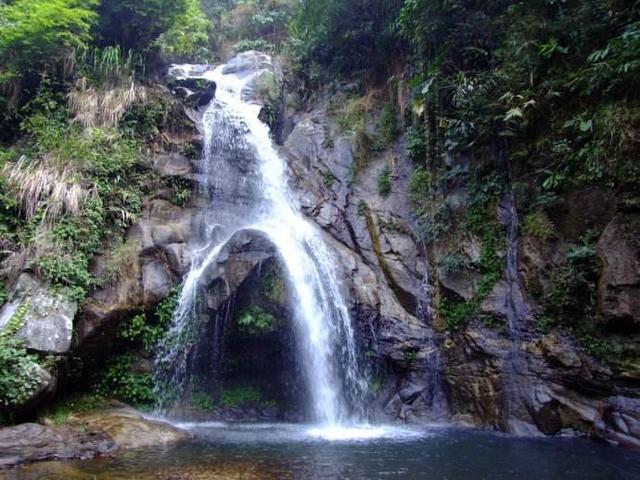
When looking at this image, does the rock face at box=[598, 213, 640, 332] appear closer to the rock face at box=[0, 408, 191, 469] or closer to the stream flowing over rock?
the stream flowing over rock

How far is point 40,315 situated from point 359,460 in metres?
5.83

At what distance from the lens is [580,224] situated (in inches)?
356

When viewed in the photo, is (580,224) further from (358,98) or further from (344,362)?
(358,98)

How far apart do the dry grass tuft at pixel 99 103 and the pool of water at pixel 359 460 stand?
8582 mm

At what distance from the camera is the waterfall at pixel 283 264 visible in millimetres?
9742

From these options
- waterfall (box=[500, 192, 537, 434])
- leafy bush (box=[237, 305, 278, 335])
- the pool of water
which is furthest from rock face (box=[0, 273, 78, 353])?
waterfall (box=[500, 192, 537, 434])

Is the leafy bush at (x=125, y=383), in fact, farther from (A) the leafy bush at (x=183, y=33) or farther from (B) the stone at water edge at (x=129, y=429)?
(A) the leafy bush at (x=183, y=33)

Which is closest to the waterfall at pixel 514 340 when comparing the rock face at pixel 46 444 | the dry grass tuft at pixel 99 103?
the rock face at pixel 46 444

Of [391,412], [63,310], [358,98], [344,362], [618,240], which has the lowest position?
[391,412]

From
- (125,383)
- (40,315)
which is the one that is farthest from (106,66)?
(125,383)

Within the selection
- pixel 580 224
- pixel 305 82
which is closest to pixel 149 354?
pixel 580 224

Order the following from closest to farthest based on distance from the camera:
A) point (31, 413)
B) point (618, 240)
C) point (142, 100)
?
point (31, 413), point (618, 240), point (142, 100)

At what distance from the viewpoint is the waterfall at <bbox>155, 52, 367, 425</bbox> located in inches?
384

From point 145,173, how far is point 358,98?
7.02m
